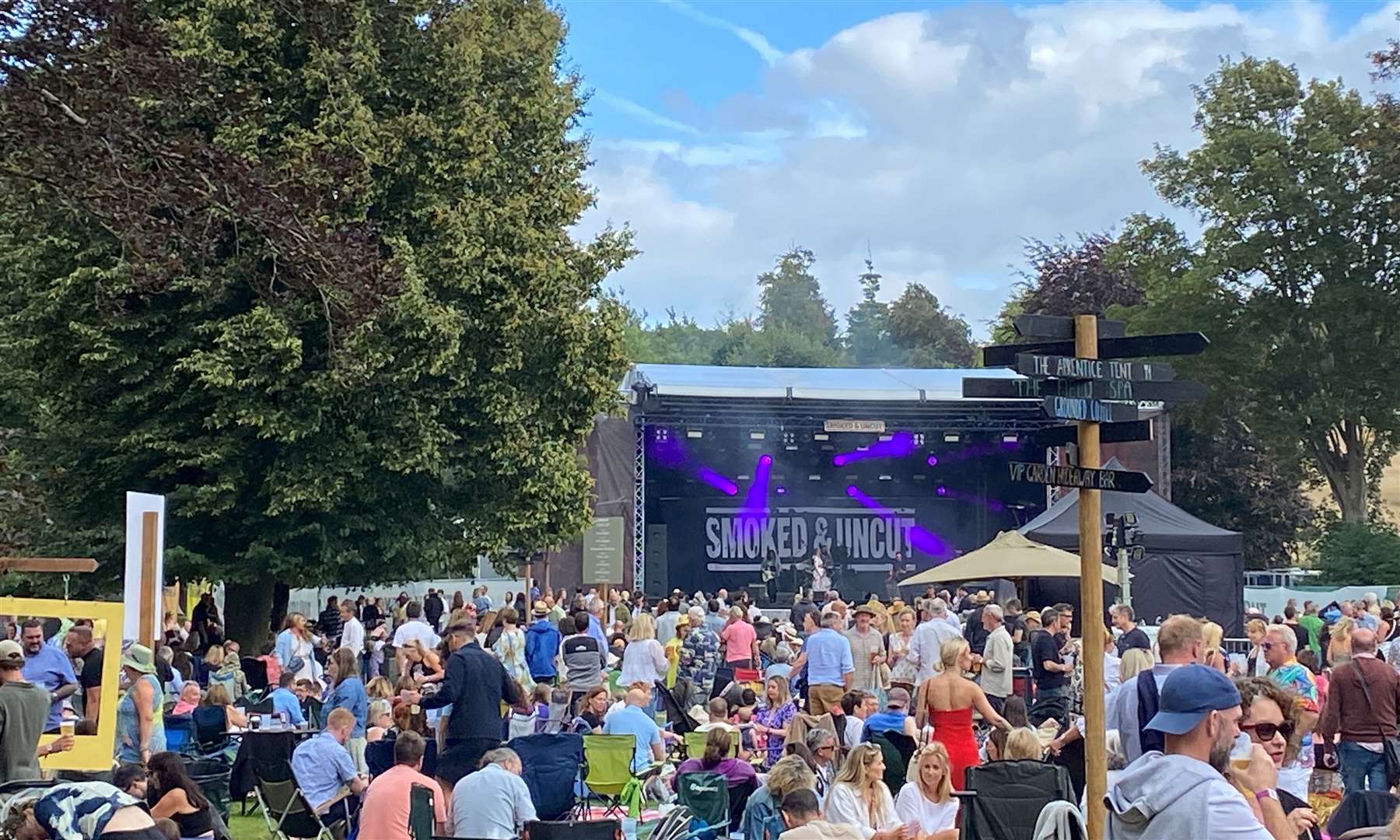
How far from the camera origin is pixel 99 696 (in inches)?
368

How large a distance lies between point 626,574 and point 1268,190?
20.5 metres

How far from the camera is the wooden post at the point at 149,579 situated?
35.7 feet

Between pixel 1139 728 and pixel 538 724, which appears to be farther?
pixel 538 724

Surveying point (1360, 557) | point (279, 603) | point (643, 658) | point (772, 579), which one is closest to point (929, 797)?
point (643, 658)

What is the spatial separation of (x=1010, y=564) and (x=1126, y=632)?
5208 mm

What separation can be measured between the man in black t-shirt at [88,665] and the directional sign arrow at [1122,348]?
566 centimetres

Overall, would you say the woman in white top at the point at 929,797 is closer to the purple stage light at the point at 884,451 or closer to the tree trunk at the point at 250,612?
the tree trunk at the point at 250,612

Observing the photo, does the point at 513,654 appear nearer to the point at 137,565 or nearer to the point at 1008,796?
the point at 137,565

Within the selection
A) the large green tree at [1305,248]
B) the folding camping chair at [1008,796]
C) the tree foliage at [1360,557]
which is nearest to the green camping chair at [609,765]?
the folding camping chair at [1008,796]

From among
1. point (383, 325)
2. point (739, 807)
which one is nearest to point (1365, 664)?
point (739, 807)

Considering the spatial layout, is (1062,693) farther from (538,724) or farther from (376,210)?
(376,210)

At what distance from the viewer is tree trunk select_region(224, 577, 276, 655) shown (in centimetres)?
2255

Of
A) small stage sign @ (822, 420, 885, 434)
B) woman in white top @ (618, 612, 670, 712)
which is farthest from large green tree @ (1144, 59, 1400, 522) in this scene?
woman in white top @ (618, 612, 670, 712)

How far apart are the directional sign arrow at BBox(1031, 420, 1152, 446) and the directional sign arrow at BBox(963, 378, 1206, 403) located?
0.15m
